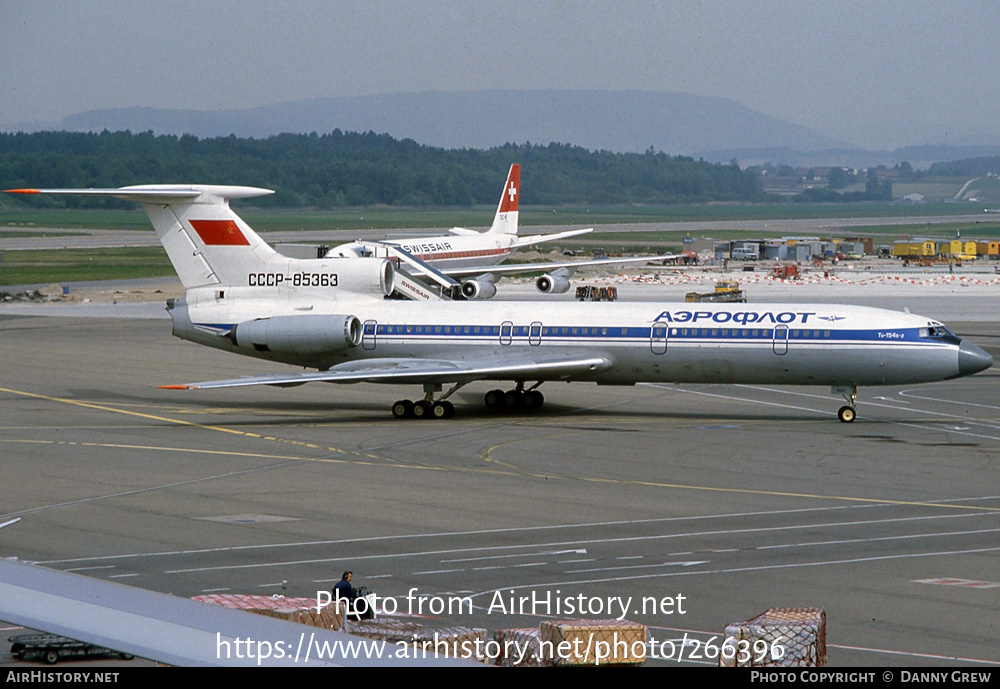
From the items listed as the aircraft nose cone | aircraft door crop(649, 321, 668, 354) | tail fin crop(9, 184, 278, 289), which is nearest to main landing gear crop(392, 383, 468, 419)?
aircraft door crop(649, 321, 668, 354)

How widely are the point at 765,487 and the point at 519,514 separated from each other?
6.22m

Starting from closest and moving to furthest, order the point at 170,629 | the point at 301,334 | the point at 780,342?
the point at 170,629 → the point at 780,342 → the point at 301,334

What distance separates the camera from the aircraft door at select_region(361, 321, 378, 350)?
41594 mm

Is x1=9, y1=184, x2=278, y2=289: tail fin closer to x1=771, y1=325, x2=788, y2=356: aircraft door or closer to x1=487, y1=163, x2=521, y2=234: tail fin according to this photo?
x1=771, y1=325, x2=788, y2=356: aircraft door

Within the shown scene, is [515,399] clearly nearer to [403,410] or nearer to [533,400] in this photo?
[533,400]

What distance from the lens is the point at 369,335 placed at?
41625 mm

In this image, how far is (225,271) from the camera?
1697 inches

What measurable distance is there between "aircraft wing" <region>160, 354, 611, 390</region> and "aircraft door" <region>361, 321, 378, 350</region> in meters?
1.27

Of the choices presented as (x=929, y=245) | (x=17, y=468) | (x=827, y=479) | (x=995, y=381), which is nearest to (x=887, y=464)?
(x=827, y=479)

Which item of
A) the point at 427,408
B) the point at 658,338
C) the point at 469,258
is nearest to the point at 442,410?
the point at 427,408

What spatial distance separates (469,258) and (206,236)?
43.0 m

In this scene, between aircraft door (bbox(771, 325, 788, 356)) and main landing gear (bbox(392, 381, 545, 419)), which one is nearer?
aircraft door (bbox(771, 325, 788, 356))

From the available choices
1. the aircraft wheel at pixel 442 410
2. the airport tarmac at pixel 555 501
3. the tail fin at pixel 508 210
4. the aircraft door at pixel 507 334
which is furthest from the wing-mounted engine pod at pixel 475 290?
the tail fin at pixel 508 210

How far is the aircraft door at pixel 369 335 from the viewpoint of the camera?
41594 millimetres
